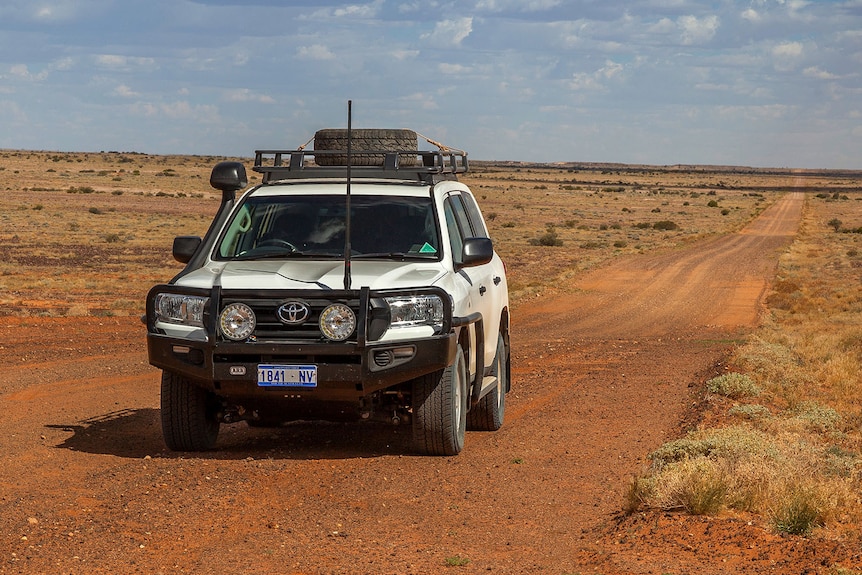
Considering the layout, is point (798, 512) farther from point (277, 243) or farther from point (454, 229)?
point (277, 243)

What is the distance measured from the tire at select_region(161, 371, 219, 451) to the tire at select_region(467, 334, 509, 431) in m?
2.39

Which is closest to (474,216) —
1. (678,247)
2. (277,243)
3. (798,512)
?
(277,243)

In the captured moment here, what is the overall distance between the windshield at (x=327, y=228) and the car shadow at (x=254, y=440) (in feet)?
4.72

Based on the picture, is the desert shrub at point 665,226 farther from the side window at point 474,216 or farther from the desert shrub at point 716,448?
the desert shrub at point 716,448

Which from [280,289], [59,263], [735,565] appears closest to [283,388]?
[280,289]

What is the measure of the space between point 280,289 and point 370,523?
1855 mm

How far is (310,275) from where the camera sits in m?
7.72

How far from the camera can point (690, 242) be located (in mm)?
46750

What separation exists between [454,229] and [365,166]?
932 mm

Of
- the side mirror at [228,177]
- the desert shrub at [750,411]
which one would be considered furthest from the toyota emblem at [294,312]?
the desert shrub at [750,411]

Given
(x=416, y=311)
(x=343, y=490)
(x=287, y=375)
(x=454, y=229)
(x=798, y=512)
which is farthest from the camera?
(x=454, y=229)

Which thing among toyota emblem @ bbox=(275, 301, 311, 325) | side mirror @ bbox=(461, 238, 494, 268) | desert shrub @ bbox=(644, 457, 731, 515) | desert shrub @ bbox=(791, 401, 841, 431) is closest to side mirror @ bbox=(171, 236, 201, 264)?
toyota emblem @ bbox=(275, 301, 311, 325)

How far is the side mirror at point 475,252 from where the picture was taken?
26.7ft

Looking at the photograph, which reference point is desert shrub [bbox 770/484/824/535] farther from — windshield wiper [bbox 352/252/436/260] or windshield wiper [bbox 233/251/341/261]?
windshield wiper [bbox 233/251/341/261]
